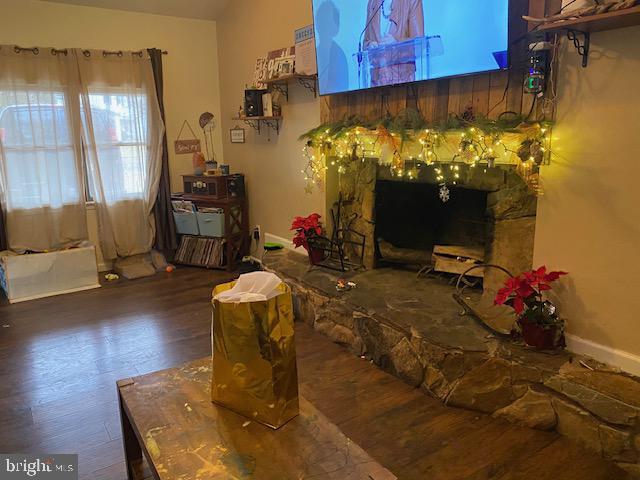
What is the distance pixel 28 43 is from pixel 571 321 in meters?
4.38

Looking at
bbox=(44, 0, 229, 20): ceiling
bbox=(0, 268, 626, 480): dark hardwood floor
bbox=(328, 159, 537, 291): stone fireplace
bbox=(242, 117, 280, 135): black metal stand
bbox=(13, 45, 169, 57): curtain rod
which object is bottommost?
bbox=(0, 268, 626, 480): dark hardwood floor

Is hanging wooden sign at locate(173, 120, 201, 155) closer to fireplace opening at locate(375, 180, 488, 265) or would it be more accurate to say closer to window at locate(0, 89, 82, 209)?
window at locate(0, 89, 82, 209)

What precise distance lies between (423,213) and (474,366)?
56.8 inches

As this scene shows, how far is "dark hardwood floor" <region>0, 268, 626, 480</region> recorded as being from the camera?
6.20ft

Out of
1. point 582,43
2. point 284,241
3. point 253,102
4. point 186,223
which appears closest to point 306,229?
point 284,241

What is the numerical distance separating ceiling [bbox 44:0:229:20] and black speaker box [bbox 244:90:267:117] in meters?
Result: 1.22

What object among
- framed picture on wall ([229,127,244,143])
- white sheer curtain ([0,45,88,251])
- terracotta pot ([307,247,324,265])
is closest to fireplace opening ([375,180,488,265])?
terracotta pot ([307,247,324,265])

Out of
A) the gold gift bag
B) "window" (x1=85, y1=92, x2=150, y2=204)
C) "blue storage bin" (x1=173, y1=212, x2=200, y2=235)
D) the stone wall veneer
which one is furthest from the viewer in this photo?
"blue storage bin" (x1=173, y1=212, x2=200, y2=235)

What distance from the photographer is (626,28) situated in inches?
73.3

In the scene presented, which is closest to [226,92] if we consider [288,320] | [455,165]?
[455,165]

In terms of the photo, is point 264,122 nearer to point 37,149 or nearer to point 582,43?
point 37,149

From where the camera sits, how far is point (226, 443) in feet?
4.26

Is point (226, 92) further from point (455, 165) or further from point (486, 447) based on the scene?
point (486, 447)

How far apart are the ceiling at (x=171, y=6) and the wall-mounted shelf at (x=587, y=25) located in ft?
11.3
